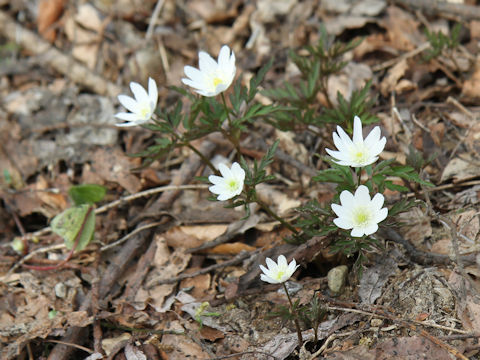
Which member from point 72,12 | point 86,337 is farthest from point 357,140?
point 72,12

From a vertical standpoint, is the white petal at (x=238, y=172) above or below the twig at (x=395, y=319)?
above

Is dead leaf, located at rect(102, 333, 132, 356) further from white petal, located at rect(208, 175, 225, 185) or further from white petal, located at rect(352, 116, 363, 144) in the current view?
white petal, located at rect(352, 116, 363, 144)

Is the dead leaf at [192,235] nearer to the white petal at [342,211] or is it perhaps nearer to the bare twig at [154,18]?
the white petal at [342,211]

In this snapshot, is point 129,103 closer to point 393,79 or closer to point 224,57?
point 224,57

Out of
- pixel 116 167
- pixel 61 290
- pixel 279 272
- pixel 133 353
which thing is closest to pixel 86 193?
pixel 116 167

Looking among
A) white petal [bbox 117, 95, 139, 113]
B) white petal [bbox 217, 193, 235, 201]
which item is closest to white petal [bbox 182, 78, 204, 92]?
white petal [bbox 117, 95, 139, 113]

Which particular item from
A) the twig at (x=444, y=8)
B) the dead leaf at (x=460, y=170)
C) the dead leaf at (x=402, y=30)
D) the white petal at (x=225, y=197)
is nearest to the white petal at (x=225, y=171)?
the white petal at (x=225, y=197)

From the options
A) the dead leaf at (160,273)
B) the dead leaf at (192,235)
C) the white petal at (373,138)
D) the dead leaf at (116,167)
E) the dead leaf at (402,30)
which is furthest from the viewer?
the dead leaf at (402,30)

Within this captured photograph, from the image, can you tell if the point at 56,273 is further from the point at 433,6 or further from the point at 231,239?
the point at 433,6
